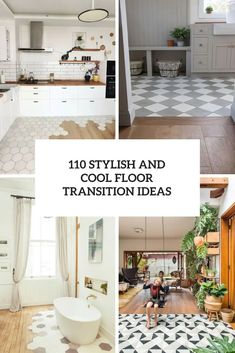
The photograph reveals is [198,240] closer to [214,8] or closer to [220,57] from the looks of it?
[220,57]

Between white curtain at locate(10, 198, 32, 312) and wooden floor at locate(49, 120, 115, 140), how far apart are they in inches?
23.8

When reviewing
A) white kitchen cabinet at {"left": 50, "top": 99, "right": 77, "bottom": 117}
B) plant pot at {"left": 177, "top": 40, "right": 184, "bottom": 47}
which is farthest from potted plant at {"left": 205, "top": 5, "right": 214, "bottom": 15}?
white kitchen cabinet at {"left": 50, "top": 99, "right": 77, "bottom": 117}

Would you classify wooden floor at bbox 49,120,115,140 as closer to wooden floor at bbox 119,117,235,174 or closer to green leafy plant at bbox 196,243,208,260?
wooden floor at bbox 119,117,235,174

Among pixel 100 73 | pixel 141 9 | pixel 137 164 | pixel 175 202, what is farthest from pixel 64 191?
pixel 141 9

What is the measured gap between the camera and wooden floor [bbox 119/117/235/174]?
1916 millimetres

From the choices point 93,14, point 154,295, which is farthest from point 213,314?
point 93,14

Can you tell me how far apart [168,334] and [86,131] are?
153 centimetres

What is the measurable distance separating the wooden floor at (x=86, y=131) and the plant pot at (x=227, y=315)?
1.26 metres

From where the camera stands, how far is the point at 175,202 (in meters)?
1.65

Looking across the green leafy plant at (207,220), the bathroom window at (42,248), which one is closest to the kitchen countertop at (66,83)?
the bathroom window at (42,248)

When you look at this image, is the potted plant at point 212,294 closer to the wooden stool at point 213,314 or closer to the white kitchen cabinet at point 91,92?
the wooden stool at point 213,314

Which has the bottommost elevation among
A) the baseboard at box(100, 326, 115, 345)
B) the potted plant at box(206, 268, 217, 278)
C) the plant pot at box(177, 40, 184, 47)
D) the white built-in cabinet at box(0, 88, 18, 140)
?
the baseboard at box(100, 326, 115, 345)

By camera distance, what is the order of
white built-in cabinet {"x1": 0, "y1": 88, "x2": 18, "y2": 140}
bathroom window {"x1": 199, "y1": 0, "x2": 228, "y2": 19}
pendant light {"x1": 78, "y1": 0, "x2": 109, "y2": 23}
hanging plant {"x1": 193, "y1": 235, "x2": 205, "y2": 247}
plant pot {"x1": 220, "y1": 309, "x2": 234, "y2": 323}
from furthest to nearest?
bathroom window {"x1": 199, "y1": 0, "x2": 228, "y2": 19} < white built-in cabinet {"x1": 0, "y1": 88, "x2": 18, "y2": 140} < pendant light {"x1": 78, "y1": 0, "x2": 109, "y2": 23} < plant pot {"x1": 220, "y1": 309, "x2": 234, "y2": 323} < hanging plant {"x1": 193, "y1": 235, "x2": 205, "y2": 247}

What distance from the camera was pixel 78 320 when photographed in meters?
2.37
